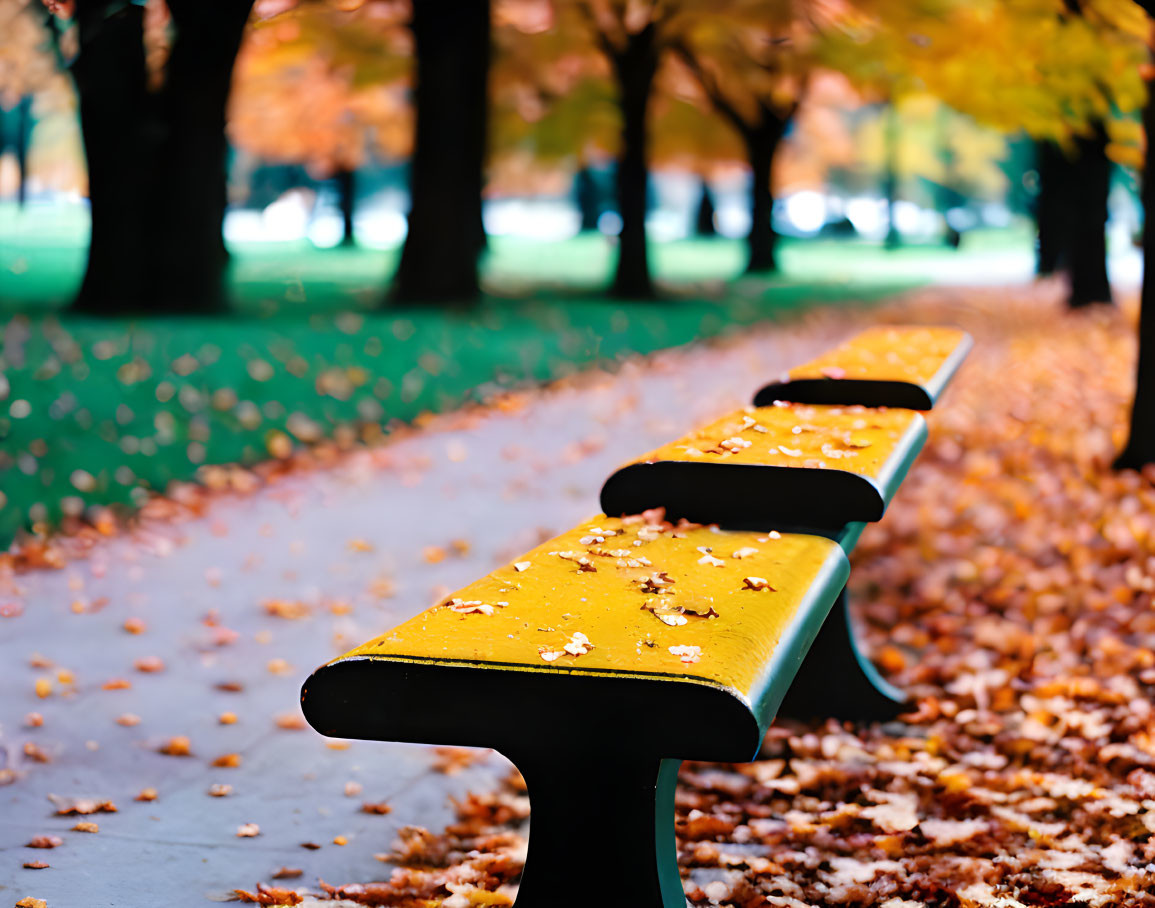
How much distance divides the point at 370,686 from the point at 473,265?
54.1 ft

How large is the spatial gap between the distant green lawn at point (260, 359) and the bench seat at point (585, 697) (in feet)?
15.3

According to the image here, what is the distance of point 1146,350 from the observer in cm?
766

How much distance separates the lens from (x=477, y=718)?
2307 millimetres

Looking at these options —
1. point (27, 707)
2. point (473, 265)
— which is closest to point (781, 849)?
point (27, 707)

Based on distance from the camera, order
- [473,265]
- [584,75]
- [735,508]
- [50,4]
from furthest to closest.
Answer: [584,75] < [473,265] < [50,4] < [735,508]

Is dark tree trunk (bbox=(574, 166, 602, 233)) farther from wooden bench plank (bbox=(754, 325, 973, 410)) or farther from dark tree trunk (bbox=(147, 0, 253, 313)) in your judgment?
wooden bench plank (bbox=(754, 325, 973, 410))

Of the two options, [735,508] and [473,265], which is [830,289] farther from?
[735,508]

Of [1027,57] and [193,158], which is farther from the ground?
[1027,57]

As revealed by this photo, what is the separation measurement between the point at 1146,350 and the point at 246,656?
212 inches

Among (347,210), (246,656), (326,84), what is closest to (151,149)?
(246,656)

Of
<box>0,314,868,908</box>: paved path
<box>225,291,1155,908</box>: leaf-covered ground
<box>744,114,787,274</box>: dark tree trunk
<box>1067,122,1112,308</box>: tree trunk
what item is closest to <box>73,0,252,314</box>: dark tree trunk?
<box>0,314,868,908</box>: paved path

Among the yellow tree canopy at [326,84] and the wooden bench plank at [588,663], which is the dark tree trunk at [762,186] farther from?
the wooden bench plank at [588,663]

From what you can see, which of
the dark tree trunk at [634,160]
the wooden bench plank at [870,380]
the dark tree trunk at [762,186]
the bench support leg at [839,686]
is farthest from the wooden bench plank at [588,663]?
the dark tree trunk at [762,186]

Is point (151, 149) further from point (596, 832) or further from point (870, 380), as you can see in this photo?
point (596, 832)
